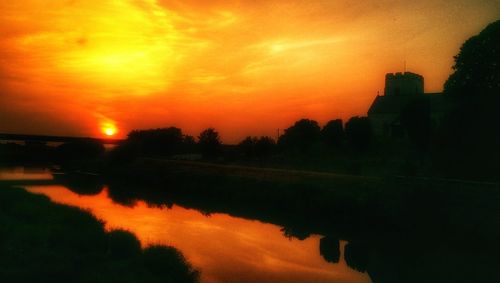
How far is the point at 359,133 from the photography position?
68812mm

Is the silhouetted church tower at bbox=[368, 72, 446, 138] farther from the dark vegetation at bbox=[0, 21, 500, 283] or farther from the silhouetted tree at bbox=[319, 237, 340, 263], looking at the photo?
the silhouetted tree at bbox=[319, 237, 340, 263]

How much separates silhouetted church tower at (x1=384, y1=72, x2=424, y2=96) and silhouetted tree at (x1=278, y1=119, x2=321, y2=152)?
118 feet

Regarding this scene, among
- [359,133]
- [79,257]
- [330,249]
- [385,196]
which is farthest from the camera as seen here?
[359,133]

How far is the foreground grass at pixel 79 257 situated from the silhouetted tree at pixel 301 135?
52624mm

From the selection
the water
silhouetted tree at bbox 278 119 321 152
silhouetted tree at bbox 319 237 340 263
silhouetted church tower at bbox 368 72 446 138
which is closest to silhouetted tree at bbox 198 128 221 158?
silhouetted tree at bbox 278 119 321 152

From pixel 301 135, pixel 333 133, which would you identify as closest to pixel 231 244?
pixel 333 133

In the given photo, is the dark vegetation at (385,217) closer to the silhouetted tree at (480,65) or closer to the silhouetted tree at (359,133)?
the silhouetted tree at (480,65)

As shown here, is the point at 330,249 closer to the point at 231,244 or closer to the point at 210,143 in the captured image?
the point at 231,244

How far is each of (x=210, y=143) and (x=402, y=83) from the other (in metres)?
48.2

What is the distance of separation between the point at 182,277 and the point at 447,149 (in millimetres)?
29830

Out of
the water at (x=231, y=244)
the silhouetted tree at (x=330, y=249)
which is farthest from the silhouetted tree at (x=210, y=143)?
the silhouetted tree at (x=330, y=249)

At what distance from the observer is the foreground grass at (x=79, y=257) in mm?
18016

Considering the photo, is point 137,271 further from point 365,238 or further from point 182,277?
point 365,238

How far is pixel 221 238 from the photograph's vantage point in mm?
33812
